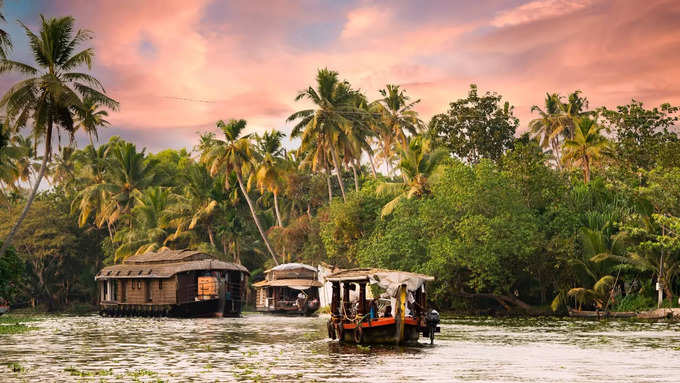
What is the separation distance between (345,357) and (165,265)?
118 feet

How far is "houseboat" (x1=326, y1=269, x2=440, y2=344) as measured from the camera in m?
26.5

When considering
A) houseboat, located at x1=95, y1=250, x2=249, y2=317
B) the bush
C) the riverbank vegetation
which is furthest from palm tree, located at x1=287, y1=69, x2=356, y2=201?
the bush

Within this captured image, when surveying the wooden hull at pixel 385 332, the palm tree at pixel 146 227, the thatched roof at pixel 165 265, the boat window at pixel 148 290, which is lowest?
the wooden hull at pixel 385 332

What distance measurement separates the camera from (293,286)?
194 feet

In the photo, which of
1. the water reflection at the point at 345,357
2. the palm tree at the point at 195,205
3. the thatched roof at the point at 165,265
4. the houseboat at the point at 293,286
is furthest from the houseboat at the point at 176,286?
the water reflection at the point at 345,357

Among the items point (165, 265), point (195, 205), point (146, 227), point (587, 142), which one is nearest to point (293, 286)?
point (165, 265)

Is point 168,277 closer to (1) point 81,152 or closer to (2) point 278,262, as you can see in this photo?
(2) point 278,262

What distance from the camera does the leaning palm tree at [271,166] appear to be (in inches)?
2576

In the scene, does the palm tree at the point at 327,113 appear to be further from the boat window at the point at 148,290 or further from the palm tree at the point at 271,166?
the boat window at the point at 148,290

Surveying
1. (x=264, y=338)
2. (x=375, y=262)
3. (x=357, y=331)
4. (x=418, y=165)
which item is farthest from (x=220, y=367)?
(x=418, y=165)

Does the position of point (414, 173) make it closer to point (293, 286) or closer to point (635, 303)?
point (293, 286)

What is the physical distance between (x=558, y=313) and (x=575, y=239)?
477cm

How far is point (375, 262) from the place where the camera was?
166ft

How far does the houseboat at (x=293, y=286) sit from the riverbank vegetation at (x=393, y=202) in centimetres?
258
